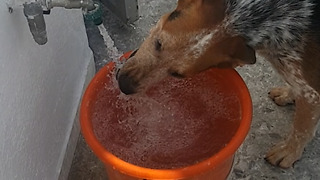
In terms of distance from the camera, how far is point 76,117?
6.02 feet

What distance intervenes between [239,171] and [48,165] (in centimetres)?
56

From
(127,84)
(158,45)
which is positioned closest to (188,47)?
(158,45)

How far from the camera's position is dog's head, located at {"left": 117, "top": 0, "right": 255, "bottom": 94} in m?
1.33

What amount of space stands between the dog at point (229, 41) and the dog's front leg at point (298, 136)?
0.12 m

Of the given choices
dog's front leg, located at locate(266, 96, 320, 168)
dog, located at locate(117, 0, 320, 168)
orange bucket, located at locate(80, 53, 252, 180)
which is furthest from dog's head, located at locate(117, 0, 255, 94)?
dog's front leg, located at locate(266, 96, 320, 168)

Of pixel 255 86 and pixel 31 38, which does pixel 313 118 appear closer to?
pixel 255 86

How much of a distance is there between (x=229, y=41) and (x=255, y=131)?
1.82ft

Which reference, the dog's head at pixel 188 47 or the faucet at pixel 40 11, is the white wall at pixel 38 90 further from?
the dog's head at pixel 188 47

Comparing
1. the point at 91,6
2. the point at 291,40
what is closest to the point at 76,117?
the point at 91,6

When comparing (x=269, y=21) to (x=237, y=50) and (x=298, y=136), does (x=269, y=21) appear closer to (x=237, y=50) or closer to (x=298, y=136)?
(x=237, y=50)

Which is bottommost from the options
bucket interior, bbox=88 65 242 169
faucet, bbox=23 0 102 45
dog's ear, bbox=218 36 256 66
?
bucket interior, bbox=88 65 242 169

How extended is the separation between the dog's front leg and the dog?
0.12 m

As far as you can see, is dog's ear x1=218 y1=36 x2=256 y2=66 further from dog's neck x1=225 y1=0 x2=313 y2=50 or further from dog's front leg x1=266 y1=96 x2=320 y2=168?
dog's front leg x1=266 y1=96 x2=320 y2=168

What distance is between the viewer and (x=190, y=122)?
1.71 metres
